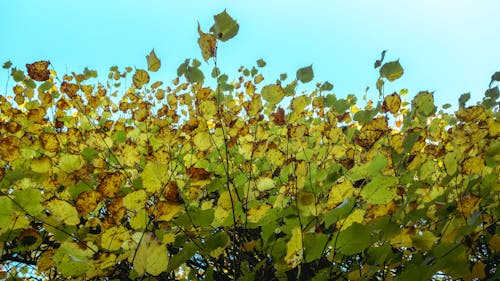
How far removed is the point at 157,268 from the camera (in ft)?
2.96

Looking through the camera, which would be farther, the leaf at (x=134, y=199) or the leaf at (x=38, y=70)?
the leaf at (x=38, y=70)

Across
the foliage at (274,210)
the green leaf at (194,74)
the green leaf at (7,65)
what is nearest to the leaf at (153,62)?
the foliage at (274,210)

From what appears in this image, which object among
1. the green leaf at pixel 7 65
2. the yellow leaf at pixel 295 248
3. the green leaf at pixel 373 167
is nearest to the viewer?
the yellow leaf at pixel 295 248

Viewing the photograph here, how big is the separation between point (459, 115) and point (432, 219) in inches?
25.9

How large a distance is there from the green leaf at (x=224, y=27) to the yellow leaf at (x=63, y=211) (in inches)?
26.4

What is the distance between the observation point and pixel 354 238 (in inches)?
36.0

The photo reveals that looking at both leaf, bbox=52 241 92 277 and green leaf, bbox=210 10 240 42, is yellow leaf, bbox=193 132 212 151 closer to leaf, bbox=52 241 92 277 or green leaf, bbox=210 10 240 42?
green leaf, bbox=210 10 240 42

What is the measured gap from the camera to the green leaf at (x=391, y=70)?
1.40 meters

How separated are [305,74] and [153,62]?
630 millimetres

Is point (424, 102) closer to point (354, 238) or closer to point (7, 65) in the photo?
point (354, 238)

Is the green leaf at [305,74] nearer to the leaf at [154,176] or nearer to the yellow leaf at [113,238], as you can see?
the leaf at [154,176]

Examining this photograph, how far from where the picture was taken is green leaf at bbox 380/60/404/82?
1399mm

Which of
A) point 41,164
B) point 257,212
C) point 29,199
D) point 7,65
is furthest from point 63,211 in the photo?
point 7,65

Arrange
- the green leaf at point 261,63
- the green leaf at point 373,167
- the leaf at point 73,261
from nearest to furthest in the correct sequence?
the leaf at point 73,261 < the green leaf at point 373,167 < the green leaf at point 261,63
